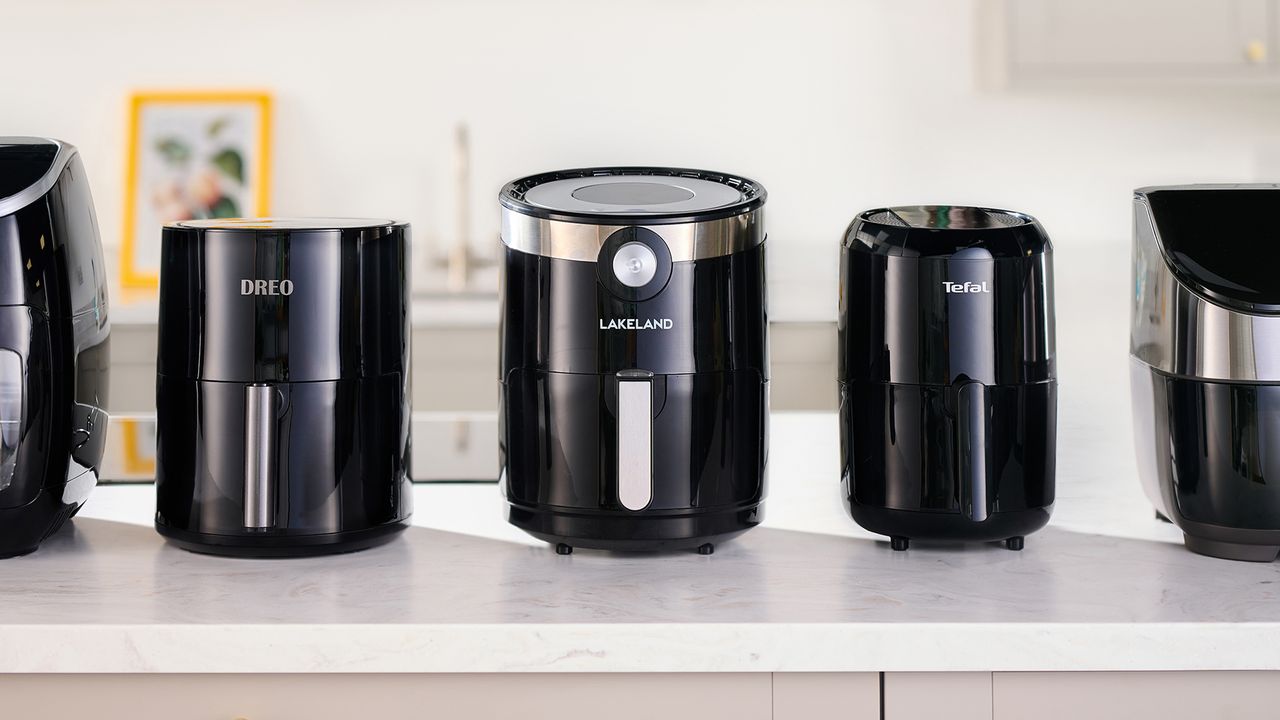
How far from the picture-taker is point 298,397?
748 mm

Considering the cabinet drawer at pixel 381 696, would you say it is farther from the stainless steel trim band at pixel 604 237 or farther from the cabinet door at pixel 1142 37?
the cabinet door at pixel 1142 37

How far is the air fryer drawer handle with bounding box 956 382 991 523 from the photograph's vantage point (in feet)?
2.45

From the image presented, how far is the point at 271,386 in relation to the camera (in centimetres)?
74

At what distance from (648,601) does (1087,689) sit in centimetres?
25

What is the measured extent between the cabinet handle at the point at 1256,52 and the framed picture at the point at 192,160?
2.57 metres

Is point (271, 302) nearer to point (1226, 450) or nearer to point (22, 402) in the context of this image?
point (22, 402)

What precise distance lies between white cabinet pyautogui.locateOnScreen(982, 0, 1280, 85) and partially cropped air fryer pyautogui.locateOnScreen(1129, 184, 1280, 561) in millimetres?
2275

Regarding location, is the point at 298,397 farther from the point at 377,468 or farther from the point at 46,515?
the point at 46,515

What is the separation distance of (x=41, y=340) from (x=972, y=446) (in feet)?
2.04

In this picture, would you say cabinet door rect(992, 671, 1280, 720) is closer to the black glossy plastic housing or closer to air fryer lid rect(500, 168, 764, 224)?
the black glossy plastic housing

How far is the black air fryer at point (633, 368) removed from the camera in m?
0.74

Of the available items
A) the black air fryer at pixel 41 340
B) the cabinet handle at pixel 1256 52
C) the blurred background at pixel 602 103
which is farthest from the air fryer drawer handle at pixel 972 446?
the cabinet handle at pixel 1256 52

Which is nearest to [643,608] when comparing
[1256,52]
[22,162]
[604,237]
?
[604,237]

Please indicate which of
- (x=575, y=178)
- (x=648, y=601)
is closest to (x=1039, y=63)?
(x=575, y=178)
